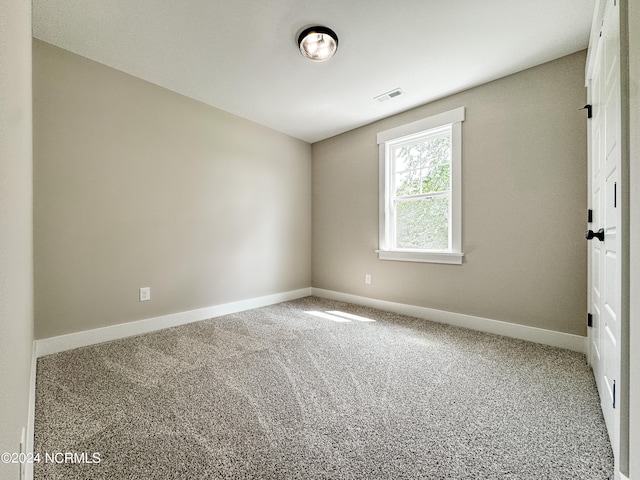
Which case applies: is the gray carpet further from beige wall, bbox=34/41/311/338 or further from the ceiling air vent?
the ceiling air vent

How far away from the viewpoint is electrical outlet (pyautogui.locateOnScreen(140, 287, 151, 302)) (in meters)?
2.56

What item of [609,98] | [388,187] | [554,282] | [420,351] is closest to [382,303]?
[420,351]

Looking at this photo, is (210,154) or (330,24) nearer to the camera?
(330,24)

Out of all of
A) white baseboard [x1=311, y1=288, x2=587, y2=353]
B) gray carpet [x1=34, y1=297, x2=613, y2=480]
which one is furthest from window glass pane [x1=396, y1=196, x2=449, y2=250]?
gray carpet [x1=34, y1=297, x2=613, y2=480]

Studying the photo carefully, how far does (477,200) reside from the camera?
265 centimetres

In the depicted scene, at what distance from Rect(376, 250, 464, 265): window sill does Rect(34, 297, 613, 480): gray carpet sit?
0.82 meters

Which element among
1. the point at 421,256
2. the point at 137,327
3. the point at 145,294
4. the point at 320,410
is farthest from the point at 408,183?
the point at 137,327

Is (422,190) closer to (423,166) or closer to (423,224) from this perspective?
(423,166)

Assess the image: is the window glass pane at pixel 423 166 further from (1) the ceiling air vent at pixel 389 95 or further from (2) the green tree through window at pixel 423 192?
(1) the ceiling air vent at pixel 389 95

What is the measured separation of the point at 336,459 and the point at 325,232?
123 inches

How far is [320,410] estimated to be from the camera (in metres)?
1.41

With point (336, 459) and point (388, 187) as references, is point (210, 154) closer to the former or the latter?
point (388, 187)

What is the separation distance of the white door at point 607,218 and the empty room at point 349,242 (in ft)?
0.09

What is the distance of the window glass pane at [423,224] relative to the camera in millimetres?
2957
